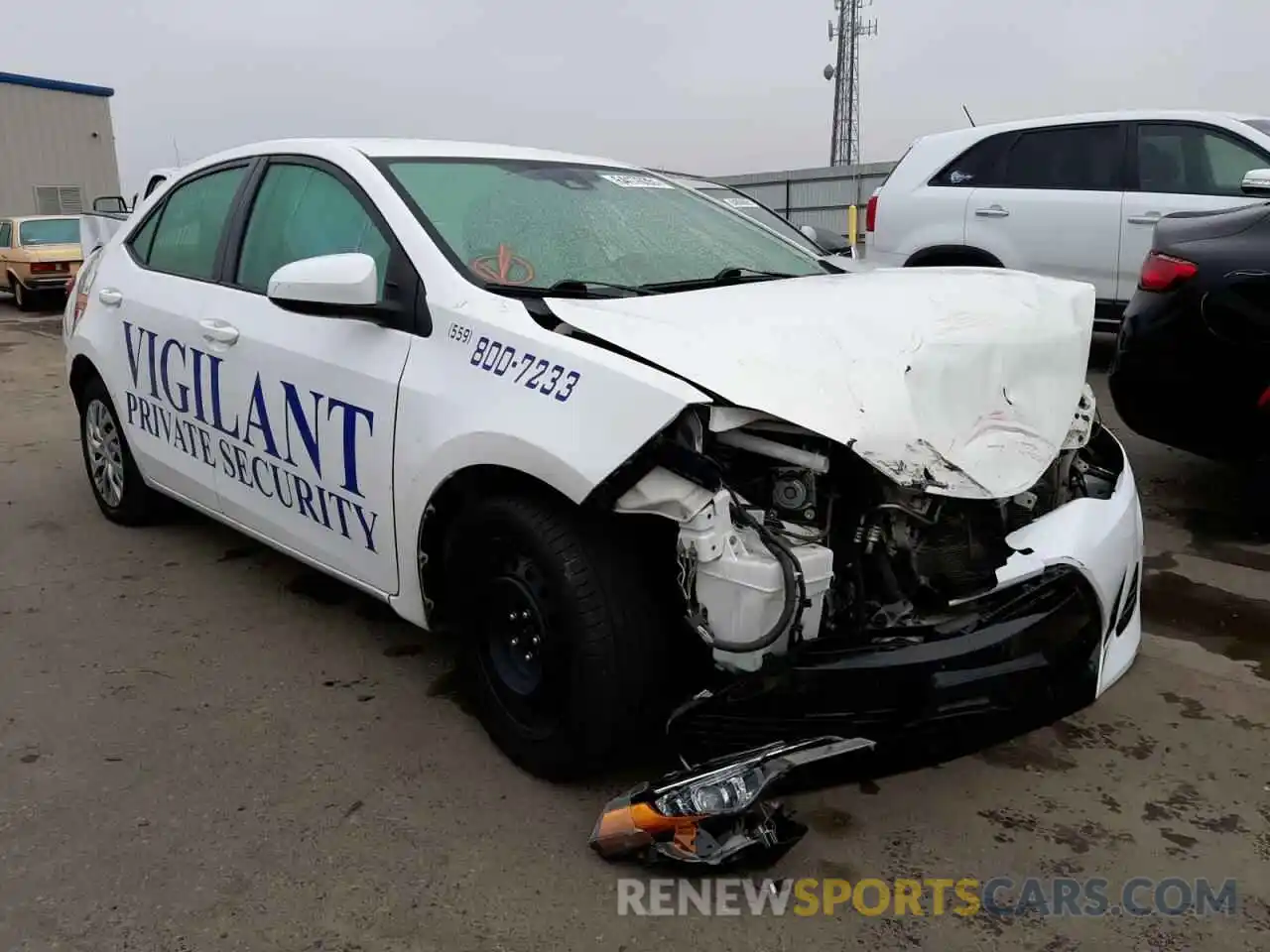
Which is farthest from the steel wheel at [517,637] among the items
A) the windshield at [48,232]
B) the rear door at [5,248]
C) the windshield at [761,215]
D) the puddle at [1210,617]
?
the rear door at [5,248]

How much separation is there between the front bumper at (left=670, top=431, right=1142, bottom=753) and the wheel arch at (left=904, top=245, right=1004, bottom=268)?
538 cm

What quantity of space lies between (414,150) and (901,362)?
1822 mm

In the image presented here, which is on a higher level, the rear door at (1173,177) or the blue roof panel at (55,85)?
the blue roof panel at (55,85)

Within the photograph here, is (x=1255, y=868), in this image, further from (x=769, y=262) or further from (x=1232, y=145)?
(x=1232, y=145)

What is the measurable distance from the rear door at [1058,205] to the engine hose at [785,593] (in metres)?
5.80

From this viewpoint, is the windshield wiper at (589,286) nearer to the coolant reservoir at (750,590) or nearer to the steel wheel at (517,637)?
the steel wheel at (517,637)

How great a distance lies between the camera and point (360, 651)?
3.46m

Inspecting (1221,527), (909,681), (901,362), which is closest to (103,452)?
(901,362)

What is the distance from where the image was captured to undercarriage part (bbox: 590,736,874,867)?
2162 millimetres

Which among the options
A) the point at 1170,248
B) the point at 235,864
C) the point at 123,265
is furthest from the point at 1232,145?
the point at 235,864

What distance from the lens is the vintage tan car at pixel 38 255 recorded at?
15648mm

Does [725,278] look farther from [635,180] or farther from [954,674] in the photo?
[954,674]

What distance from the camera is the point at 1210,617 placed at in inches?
143

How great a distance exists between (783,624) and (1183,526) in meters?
3.18
